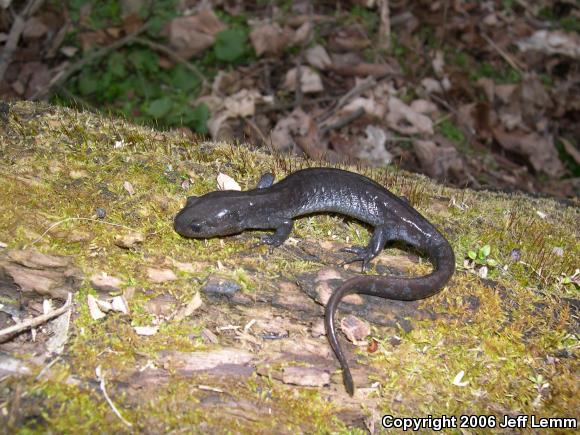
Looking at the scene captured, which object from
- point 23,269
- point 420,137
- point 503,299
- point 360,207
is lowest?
point 420,137

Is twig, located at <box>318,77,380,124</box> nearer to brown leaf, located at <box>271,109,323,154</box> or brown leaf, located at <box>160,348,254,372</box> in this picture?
brown leaf, located at <box>271,109,323,154</box>

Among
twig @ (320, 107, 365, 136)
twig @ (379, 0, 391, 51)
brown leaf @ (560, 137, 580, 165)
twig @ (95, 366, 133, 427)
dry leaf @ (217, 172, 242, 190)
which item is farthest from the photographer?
twig @ (379, 0, 391, 51)

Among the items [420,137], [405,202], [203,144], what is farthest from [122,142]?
[420,137]

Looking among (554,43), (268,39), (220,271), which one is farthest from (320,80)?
(220,271)

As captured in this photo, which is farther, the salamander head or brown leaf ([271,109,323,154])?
brown leaf ([271,109,323,154])

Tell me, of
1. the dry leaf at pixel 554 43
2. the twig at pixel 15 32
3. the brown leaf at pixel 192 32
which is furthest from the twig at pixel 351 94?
the twig at pixel 15 32

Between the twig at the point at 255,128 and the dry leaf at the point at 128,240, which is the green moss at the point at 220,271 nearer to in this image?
the dry leaf at the point at 128,240

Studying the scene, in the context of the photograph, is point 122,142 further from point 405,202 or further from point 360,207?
point 405,202

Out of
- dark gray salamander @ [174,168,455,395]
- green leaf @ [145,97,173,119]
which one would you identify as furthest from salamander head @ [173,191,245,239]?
green leaf @ [145,97,173,119]
